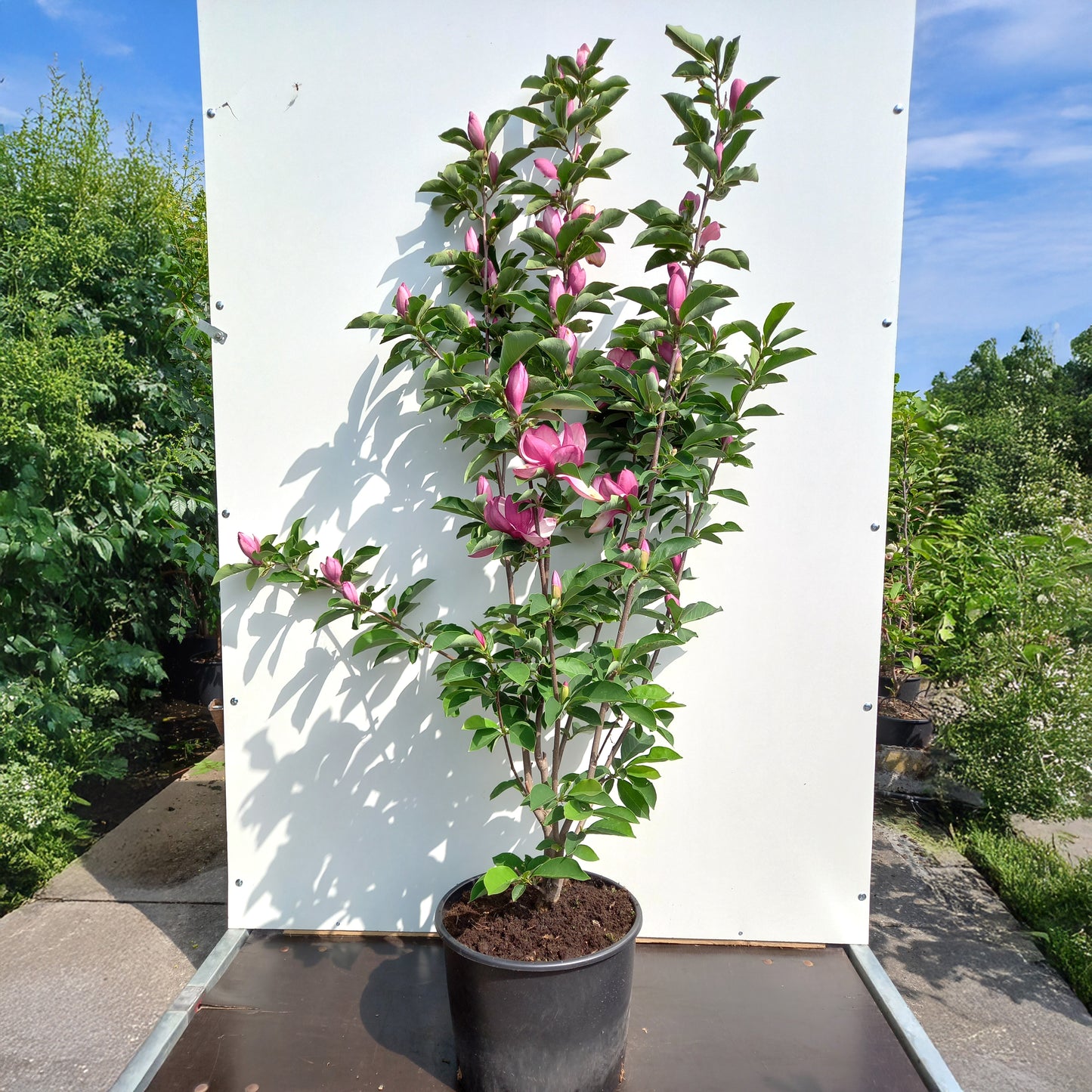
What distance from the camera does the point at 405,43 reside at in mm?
1493

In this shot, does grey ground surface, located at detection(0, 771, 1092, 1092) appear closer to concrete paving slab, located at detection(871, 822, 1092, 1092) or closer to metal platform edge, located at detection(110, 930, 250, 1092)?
concrete paving slab, located at detection(871, 822, 1092, 1092)

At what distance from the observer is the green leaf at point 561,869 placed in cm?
118

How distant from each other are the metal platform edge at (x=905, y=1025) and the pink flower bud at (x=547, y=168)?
162cm

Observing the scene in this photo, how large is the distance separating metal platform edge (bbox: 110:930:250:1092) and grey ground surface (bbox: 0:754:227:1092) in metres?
0.27

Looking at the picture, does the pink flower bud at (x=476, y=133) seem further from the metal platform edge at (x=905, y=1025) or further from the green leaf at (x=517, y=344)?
the metal platform edge at (x=905, y=1025)

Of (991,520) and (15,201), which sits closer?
(15,201)

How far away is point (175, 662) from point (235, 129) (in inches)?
111

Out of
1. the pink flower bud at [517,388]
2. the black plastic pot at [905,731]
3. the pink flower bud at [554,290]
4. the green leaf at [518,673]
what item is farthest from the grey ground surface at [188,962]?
the pink flower bud at [554,290]

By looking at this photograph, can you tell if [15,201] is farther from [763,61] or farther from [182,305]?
[763,61]

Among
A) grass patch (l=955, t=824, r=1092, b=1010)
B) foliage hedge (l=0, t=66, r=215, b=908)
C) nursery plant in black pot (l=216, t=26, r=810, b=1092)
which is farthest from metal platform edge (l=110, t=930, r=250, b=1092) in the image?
grass patch (l=955, t=824, r=1092, b=1010)

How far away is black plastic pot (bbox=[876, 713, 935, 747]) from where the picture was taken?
126 inches

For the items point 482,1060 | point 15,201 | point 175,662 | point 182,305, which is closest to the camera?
point 482,1060

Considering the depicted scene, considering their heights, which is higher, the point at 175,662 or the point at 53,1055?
the point at 175,662

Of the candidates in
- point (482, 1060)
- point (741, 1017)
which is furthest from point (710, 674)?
point (482, 1060)
